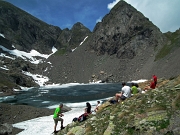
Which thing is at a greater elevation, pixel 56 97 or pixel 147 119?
pixel 56 97

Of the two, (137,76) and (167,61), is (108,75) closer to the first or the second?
(137,76)

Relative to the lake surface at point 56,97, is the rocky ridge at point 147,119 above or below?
below

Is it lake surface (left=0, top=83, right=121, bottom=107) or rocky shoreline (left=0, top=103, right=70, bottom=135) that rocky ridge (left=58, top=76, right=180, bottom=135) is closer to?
rocky shoreline (left=0, top=103, right=70, bottom=135)

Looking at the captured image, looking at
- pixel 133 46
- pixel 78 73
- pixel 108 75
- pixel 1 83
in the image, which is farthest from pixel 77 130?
pixel 133 46

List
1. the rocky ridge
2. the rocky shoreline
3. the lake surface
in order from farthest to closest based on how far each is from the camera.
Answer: the lake surface < the rocky shoreline < the rocky ridge

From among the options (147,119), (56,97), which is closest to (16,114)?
(56,97)

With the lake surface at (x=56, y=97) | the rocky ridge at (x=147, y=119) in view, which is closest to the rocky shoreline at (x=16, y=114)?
the lake surface at (x=56, y=97)

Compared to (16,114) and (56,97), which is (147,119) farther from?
(56,97)

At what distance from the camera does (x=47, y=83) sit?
167625 millimetres

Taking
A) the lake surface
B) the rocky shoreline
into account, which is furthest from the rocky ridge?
the lake surface

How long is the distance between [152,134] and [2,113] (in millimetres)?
36278

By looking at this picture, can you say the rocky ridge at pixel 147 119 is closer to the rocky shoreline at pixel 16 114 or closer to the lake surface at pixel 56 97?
the rocky shoreline at pixel 16 114

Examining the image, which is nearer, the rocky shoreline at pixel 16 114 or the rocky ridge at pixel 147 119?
the rocky ridge at pixel 147 119

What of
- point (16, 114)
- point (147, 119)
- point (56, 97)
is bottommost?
point (16, 114)
